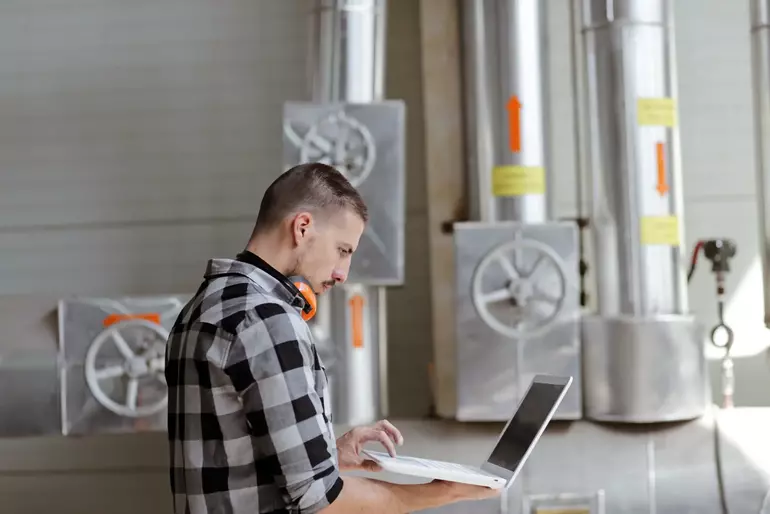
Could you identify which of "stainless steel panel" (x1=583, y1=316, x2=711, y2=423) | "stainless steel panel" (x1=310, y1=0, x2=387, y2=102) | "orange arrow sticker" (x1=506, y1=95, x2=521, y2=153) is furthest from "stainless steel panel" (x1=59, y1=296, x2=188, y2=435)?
"stainless steel panel" (x1=583, y1=316, x2=711, y2=423)

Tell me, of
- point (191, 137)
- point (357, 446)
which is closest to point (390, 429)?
point (357, 446)

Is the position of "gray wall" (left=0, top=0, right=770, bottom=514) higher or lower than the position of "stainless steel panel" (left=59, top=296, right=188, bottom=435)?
higher

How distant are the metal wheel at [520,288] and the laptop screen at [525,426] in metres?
0.40

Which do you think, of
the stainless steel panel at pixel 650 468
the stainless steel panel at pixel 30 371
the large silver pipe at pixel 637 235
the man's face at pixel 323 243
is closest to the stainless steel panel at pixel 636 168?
the large silver pipe at pixel 637 235

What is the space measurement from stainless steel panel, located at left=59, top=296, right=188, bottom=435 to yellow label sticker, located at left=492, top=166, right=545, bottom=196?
79cm

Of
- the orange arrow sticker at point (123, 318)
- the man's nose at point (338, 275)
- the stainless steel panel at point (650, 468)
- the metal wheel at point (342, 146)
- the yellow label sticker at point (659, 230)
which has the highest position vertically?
the metal wheel at point (342, 146)

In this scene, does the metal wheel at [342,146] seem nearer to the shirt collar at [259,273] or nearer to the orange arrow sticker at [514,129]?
the orange arrow sticker at [514,129]

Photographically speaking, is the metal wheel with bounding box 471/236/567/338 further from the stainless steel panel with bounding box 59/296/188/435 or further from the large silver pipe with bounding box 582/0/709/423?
the stainless steel panel with bounding box 59/296/188/435

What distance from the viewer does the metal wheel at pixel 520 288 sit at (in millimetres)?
1774

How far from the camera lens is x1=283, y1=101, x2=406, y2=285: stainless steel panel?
1.78 meters

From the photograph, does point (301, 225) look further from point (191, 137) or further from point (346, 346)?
point (191, 137)

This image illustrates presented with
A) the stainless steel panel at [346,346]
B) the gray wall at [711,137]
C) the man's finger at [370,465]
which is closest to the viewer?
the man's finger at [370,465]

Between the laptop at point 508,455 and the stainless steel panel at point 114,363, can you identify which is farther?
the stainless steel panel at point 114,363

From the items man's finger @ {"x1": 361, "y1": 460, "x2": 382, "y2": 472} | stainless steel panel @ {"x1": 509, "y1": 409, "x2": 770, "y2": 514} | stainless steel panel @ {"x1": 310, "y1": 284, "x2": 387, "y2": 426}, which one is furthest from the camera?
stainless steel panel @ {"x1": 310, "y1": 284, "x2": 387, "y2": 426}
